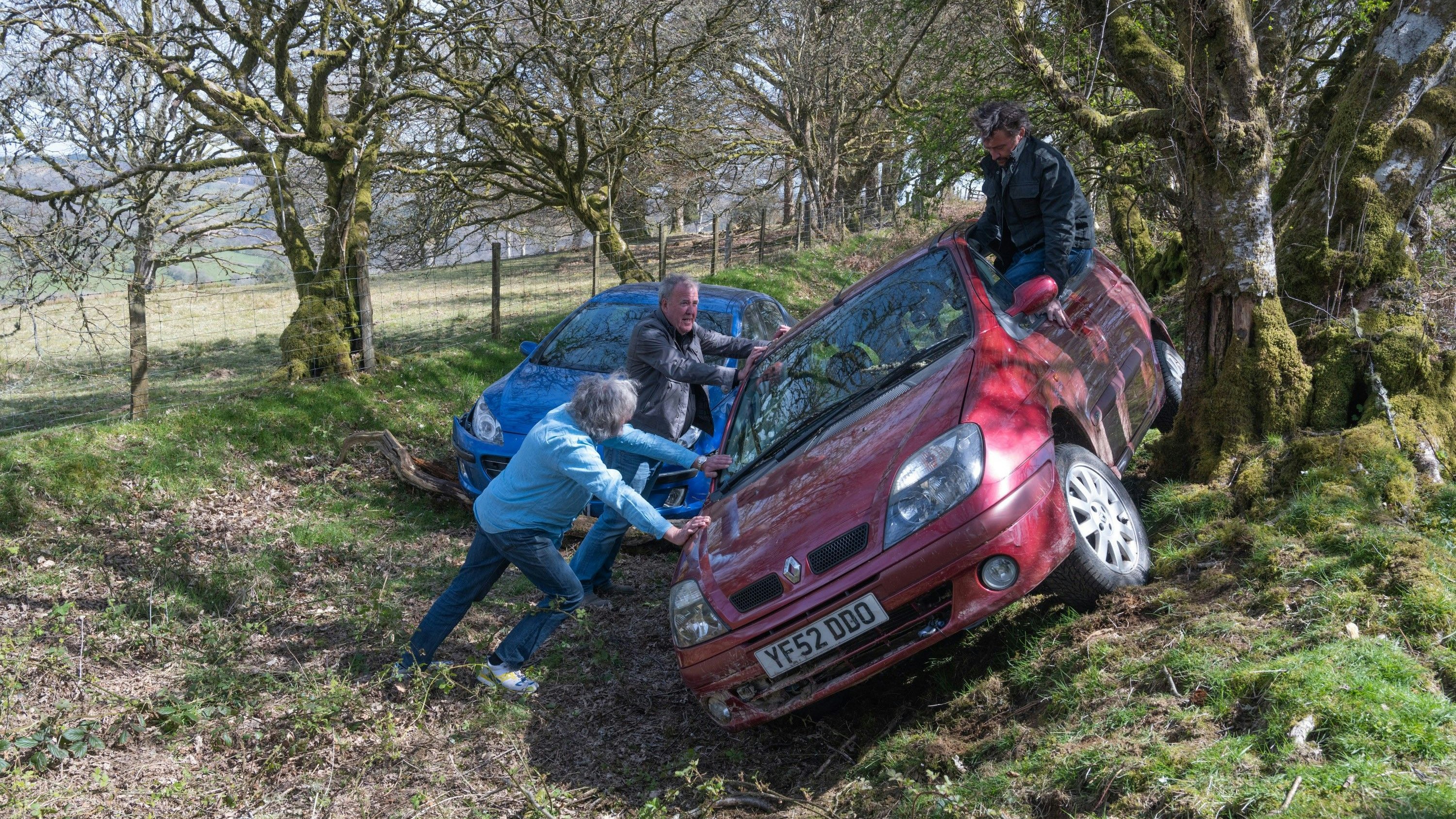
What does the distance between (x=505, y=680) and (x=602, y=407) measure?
150 centimetres

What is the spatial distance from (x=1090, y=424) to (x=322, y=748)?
3.90m

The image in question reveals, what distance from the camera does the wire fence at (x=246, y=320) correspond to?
9.09m

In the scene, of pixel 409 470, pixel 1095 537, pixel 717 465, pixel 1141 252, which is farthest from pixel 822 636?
pixel 1141 252

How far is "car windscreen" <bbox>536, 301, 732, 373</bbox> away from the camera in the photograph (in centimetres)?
817

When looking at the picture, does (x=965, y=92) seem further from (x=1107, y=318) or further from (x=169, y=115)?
(x=169, y=115)

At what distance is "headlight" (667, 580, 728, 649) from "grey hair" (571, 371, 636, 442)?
88 centimetres

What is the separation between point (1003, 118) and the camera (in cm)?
543

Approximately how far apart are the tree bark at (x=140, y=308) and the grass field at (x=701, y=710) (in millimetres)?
2004

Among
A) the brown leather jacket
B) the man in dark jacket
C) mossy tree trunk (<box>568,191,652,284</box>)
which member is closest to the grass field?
the brown leather jacket

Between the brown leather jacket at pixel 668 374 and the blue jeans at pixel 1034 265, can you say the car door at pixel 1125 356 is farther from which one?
the brown leather jacket at pixel 668 374

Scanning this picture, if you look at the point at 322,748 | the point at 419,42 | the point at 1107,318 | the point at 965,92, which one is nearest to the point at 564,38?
the point at 419,42

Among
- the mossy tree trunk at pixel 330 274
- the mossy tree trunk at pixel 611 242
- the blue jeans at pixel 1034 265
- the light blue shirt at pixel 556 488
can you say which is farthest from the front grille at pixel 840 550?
the mossy tree trunk at pixel 611 242

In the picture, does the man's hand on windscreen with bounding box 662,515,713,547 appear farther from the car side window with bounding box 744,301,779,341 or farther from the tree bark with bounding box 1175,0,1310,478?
the car side window with bounding box 744,301,779,341

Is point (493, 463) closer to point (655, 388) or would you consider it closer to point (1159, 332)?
point (655, 388)
